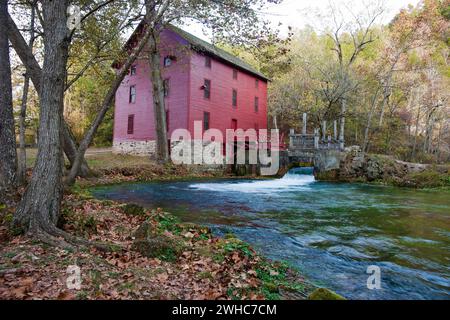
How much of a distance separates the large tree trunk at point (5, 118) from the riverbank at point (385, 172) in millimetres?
17743

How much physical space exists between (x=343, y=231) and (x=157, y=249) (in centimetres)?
460

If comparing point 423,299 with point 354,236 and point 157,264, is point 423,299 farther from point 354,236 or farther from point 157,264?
point 157,264

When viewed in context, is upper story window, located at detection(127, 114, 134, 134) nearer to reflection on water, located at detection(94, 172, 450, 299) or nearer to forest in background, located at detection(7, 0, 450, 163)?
forest in background, located at detection(7, 0, 450, 163)

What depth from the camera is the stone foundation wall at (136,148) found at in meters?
24.5

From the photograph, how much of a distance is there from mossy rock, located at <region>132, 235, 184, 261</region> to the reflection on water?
176cm

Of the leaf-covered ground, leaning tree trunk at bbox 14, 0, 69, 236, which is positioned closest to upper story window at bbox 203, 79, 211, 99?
leaning tree trunk at bbox 14, 0, 69, 236

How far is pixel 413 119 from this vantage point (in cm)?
3111

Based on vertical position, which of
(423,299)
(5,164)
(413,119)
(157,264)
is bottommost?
(423,299)

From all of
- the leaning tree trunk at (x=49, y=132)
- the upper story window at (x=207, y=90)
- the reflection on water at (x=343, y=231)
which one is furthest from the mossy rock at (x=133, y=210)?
the upper story window at (x=207, y=90)

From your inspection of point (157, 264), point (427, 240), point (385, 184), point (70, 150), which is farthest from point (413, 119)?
point (157, 264)

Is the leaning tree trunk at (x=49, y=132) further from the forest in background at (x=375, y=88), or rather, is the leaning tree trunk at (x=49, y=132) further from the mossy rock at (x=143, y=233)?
the forest in background at (x=375, y=88)

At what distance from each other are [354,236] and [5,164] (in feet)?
26.8

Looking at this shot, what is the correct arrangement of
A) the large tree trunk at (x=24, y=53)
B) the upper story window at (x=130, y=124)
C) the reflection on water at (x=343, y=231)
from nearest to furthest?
the reflection on water at (x=343, y=231)
the large tree trunk at (x=24, y=53)
the upper story window at (x=130, y=124)

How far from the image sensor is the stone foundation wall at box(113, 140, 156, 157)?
966 inches
